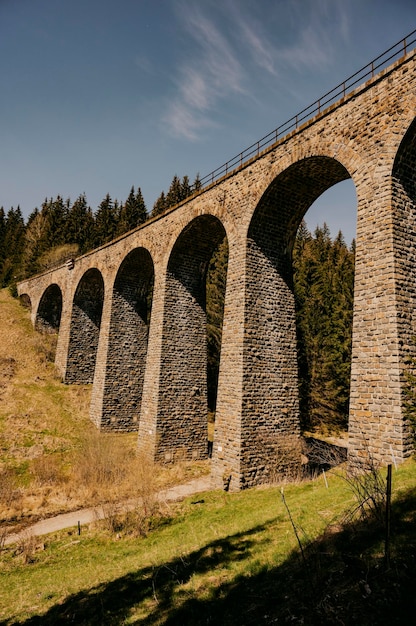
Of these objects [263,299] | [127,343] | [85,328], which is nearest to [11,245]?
[85,328]

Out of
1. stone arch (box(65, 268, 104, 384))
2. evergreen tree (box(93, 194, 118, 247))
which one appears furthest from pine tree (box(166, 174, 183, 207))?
stone arch (box(65, 268, 104, 384))

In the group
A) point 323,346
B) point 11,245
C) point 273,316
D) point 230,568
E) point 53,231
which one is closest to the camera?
point 230,568

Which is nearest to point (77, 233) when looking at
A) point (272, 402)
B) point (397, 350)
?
point (272, 402)

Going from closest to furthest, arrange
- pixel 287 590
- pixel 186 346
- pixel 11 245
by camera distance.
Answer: pixel 287 590 → pixel 186 346 → pixel 11 245

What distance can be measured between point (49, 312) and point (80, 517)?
28.1 meters

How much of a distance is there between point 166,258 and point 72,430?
10649 mm

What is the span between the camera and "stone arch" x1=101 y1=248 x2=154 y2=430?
21.9 m

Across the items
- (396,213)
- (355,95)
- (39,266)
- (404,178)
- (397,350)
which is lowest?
(397,350)

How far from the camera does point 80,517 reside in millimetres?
12125

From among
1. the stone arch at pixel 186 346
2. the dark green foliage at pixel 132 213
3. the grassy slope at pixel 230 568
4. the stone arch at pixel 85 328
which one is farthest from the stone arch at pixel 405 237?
the dark green foliage at pixel 132 213

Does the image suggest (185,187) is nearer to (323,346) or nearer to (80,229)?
(80,229)

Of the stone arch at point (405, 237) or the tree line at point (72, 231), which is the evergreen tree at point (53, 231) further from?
the stone arch at point (405, 237)

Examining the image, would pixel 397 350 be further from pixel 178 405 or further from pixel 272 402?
pixel 178 405

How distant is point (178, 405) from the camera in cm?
1767
